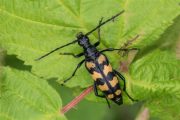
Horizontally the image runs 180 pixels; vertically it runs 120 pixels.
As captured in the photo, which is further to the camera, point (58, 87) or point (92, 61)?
point (58, 87)

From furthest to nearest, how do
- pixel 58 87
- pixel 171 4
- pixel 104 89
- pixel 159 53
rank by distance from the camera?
pixel 58 87 → pixel 104 89 → pixel 159 53 → pixel 171 4

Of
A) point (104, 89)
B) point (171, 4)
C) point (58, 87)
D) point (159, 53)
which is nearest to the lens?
point (171, 4)

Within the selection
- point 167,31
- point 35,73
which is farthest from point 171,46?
point 35,73

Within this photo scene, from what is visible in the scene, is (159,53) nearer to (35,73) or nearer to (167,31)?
(167,31)

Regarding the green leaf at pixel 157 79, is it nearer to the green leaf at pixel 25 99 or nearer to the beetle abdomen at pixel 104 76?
the beetle abdomen at pixel 104 76

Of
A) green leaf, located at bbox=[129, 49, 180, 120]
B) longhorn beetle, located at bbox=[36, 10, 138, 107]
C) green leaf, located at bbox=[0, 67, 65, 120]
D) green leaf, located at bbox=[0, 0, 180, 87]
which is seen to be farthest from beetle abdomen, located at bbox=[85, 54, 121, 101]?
green leaf, located at bbox=[0, 67, 65, 120]

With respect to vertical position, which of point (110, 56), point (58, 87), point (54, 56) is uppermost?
point (54, 56)

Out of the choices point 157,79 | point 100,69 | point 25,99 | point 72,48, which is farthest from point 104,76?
point 25,99
